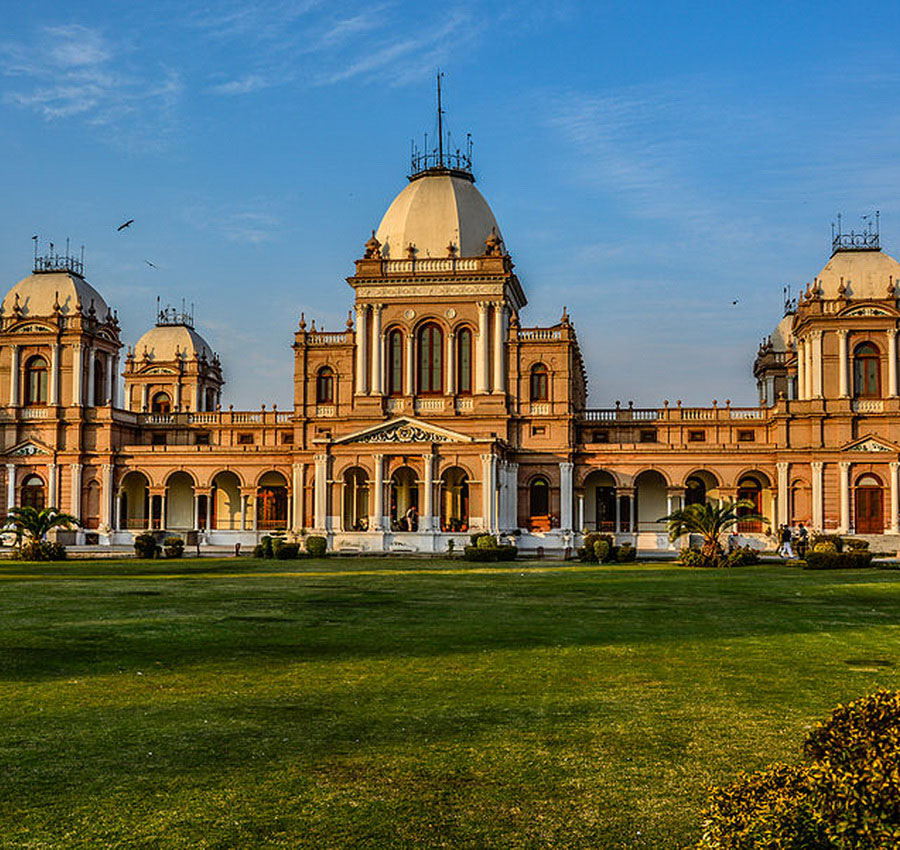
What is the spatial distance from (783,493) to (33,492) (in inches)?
1840

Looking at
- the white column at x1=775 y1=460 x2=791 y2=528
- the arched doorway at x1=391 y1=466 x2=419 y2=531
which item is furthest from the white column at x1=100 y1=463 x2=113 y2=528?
the white column at x1=775 y1=460 x2=791 y2=528

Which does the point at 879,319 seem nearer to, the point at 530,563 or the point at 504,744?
the point at 530,563

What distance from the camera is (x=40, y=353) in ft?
216

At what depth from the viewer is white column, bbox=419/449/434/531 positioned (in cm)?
5562

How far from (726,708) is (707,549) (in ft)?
99.5

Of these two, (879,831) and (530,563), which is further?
(530,563)

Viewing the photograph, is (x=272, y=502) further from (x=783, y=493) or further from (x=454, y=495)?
(x=783, y=493)

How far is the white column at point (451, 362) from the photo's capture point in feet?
201

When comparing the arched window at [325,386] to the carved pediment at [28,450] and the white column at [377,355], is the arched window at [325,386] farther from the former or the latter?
the carved pediment at [28,450]

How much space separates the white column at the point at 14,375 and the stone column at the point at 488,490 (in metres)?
31.5

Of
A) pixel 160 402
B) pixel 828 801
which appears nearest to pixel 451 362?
pixel 160 402

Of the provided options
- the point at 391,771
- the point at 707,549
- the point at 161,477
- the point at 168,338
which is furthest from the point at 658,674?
the point at 168,338

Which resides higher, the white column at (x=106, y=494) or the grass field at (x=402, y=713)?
the white column at (x=106, y=494)

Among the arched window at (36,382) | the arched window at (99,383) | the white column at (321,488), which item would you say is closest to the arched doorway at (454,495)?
the white column at (321,488)
